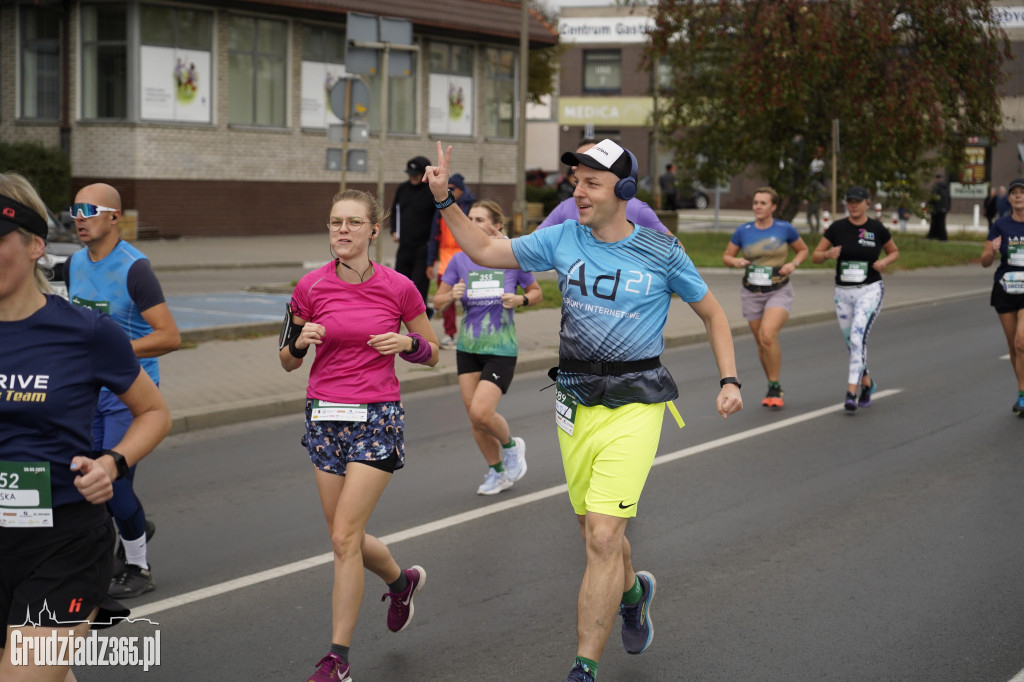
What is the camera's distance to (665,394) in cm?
493

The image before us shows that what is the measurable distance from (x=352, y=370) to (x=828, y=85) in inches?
1067

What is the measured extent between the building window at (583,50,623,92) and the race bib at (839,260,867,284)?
56.6 m

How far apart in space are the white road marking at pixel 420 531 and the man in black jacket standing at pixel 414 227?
626cm

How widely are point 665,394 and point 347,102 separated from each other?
41.8ft

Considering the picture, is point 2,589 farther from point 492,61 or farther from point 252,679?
point 492,61

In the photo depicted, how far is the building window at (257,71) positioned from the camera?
105 feet

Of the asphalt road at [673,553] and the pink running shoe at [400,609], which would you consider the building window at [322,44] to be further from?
the pink running shoe at [400,609]

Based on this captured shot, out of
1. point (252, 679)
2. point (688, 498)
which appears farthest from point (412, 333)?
point (688, 498)

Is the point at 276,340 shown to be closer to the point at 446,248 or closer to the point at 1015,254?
the point at 446,248

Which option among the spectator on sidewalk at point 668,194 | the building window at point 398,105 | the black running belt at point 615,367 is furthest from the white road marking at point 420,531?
the spectator on sidewalk at point 668,194

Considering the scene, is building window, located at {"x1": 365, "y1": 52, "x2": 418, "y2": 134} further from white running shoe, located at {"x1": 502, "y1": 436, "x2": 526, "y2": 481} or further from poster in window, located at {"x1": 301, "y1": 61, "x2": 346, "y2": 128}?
white running shoe, located at {"x1": 502, "y1": 436, "x2": 526, "y2": 481}

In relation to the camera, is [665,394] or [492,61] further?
[492,61]

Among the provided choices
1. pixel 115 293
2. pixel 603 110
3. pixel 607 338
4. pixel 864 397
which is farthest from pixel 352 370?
pixel 603 110

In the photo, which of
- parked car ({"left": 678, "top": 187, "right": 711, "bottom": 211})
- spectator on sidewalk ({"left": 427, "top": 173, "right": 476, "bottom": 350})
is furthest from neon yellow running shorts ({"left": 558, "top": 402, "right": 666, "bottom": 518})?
parked car ({"left": 678, "top": 187, "right": 711, "bottom": 211})
